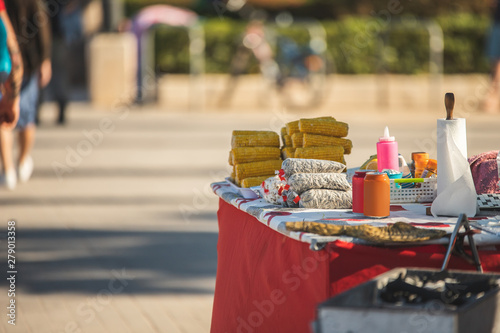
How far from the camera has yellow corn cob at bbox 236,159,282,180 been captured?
3.34 m

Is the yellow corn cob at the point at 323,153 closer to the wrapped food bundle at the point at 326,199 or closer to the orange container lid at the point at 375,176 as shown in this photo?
the wrapped food bundle at the point at 326,199

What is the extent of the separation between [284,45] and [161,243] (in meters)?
10.5

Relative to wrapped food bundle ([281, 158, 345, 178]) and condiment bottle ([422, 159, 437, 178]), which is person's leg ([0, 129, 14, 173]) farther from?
condiment bottle ([422, 159, 437, 178])

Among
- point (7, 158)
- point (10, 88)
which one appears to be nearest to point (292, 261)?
point (10, 88)

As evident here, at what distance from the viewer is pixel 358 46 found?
1647 cm

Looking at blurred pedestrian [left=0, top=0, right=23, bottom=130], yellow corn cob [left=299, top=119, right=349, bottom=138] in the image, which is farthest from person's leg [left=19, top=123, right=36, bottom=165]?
yellow corn cob [left=299, top=119, right=349, bottom=138]

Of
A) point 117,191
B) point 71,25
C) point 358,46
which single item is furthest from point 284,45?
point 117,191

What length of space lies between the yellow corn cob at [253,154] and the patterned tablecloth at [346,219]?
13.6 inches

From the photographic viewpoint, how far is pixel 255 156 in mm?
3387

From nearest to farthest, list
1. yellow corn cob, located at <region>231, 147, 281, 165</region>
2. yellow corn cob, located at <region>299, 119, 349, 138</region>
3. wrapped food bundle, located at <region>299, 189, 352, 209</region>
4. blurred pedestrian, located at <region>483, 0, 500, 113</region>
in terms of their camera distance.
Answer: wrapped food bundle, located at <region>299, 189, 352, 209</region> < yellow corn cob, located at <region>299, 119, 349, 138</region> < yellow corn cob, located at <region>231, 147, 281, 165</region> < blurred pedestrian, located at <region>483, 0, 500, 113</region>

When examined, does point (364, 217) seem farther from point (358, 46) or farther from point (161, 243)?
point (358, 46)

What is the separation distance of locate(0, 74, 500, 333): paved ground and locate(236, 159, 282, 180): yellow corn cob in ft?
3.74

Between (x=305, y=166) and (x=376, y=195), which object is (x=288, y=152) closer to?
(x=305, y=166)

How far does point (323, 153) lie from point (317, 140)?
64 mm
